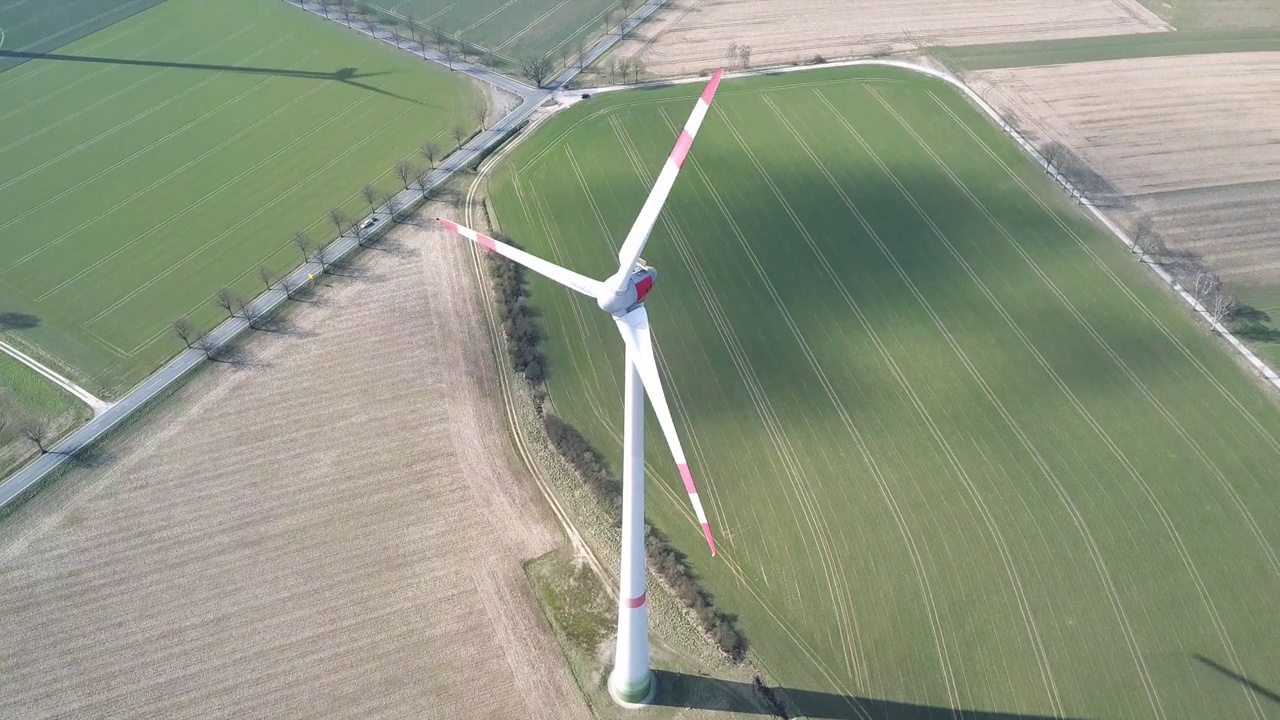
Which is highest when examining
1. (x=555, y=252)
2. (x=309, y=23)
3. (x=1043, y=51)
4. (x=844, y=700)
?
(x=309, y=23)

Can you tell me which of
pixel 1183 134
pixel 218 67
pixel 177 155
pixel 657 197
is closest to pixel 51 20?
pixel 218 67

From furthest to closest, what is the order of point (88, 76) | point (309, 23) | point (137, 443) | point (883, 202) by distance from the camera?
point (309, 23), point (88, 76), point (883, 202), point (137, 443)

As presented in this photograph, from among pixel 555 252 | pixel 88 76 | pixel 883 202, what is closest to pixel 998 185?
pixel 883 202

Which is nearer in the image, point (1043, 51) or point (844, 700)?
point (844, 700)

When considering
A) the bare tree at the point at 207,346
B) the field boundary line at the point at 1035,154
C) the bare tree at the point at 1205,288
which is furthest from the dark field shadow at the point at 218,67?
the bare tree at the point at 1205,288

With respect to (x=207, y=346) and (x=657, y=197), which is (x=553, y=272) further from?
(x=207, y=346)

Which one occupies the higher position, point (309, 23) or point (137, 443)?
point (309, 23)

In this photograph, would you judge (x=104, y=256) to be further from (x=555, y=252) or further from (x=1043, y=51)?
(x=1043, y=51)
